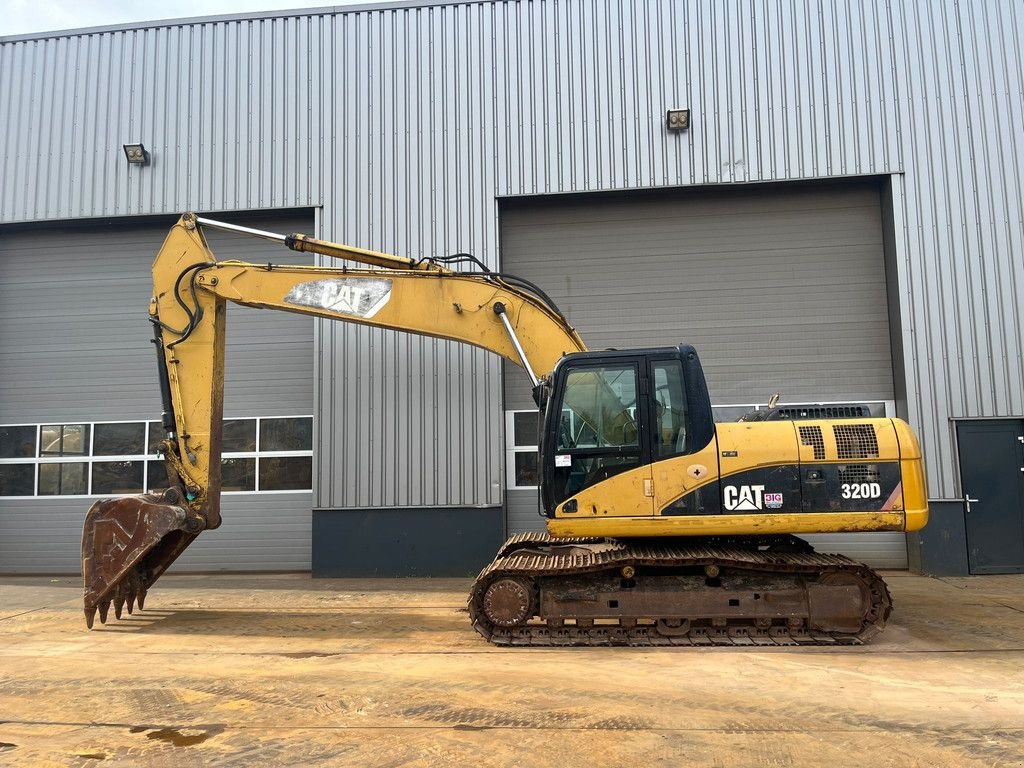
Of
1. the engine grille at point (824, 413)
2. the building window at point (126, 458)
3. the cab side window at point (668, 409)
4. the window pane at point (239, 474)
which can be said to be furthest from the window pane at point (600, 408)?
the window pane at point (239, 474)

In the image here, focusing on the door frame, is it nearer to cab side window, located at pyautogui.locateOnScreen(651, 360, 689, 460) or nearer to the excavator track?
the excavator track

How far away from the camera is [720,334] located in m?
11.2

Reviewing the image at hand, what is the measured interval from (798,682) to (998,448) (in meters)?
7.33

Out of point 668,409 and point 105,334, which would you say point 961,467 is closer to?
point 668,409

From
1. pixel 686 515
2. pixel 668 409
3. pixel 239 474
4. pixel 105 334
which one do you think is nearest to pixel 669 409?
pixel 668 409

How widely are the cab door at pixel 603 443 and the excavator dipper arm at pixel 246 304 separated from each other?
1071 millimetres

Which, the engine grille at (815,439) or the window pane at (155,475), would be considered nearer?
the engine grille at (815,439)

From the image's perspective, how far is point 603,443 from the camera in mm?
6445

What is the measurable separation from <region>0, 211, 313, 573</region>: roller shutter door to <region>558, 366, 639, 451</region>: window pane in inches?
252

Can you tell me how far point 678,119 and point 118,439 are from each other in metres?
10.8

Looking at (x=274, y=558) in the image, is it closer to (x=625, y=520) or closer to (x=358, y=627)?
(x=358, y=627)

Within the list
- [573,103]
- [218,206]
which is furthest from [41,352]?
[573,103]

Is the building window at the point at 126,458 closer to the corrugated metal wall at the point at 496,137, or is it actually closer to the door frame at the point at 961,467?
the corrugated metal wall at the point at 496,137

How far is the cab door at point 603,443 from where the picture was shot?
636 centimetres
